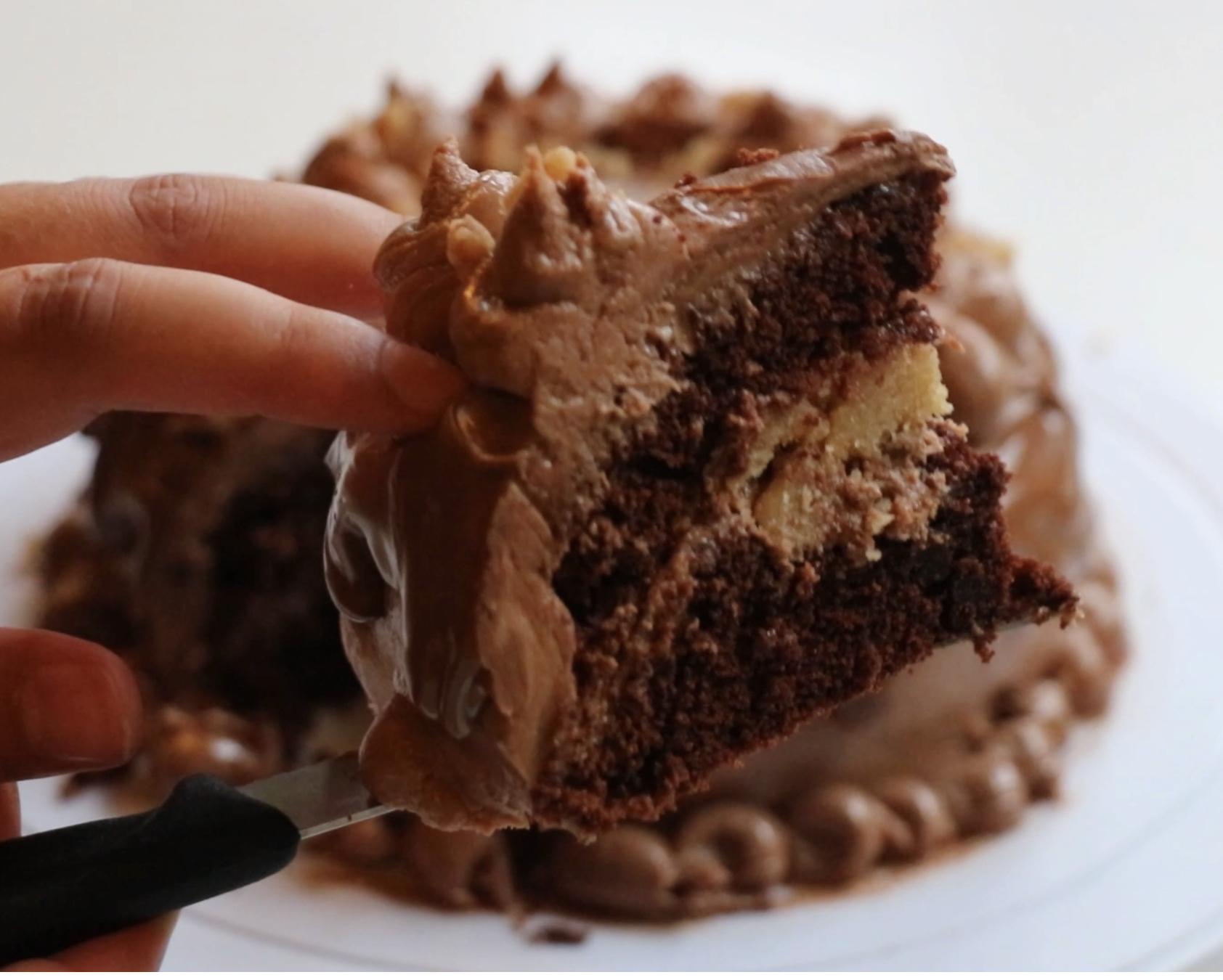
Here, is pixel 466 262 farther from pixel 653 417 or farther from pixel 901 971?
pixel 901 971

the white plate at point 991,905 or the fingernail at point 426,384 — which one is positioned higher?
the fingernail at point 426,384

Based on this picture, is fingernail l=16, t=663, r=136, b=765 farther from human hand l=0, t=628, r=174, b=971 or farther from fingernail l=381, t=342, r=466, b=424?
fingernail l=381, t=342, r=466, b=424

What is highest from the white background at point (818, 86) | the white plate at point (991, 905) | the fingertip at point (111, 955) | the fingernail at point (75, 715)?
the white background at point (818, 86)

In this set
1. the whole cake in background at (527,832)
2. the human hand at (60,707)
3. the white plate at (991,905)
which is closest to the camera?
the human hand at (60,707)

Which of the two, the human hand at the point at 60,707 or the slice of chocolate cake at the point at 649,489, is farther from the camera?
the human hand at the point at 60,707

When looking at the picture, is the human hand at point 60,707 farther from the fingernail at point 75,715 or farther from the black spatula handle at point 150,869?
the black spatula handle at point 150,869

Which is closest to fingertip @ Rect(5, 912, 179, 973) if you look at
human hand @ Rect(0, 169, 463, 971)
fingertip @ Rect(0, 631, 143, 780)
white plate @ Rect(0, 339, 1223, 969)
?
human hand @ Rect(0, 169, 463, 971)

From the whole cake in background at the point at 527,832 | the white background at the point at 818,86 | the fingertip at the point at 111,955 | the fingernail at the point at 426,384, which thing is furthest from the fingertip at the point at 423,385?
the white background at the point at 818,86

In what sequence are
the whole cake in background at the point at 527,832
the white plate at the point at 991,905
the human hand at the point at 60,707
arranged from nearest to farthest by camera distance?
the human hand at the point at 60,707 → the white plate at the point at 991,905 → the whole cake in background at the point at 527,832

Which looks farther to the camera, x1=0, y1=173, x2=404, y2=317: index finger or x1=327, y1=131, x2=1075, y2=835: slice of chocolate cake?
x1=0, y1=173, x2=404, y2=317: index finger
